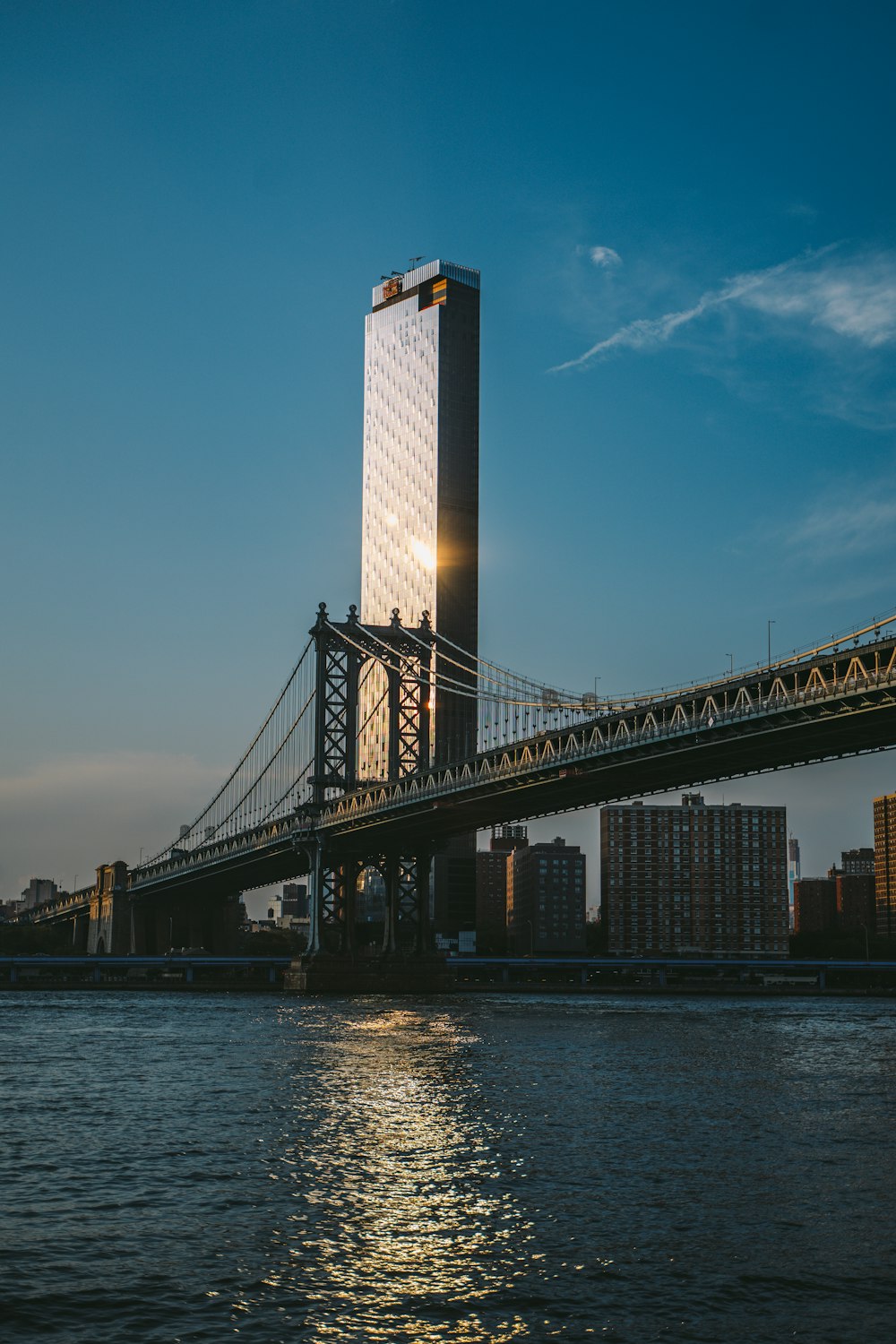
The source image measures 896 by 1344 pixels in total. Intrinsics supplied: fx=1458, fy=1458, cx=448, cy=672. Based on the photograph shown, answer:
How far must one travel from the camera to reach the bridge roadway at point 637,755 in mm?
59719

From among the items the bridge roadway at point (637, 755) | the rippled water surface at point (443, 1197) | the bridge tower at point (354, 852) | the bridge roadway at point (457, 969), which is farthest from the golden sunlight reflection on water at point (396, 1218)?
the bridge roadway at point (457, 969)

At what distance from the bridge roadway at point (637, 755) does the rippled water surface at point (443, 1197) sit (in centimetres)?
1768

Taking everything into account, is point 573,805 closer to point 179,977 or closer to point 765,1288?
point 179,977

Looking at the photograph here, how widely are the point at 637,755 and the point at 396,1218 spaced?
174ft

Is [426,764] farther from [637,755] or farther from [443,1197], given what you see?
[443,1197]

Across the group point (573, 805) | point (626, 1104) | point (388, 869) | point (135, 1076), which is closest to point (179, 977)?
point (388, 869)

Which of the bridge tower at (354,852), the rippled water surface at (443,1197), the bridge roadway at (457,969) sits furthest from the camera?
the bridge roadway at (457,969)

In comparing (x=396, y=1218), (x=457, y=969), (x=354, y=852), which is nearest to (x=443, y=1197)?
(x=396, y=1218)

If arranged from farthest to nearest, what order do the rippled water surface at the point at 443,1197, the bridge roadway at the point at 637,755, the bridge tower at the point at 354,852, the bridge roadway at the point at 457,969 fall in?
1. the bridge roadway at the point at 457,969
2. the bridge tower at the point at 354,852
3. the bridge roadway at the point at 637,755
4. the rippled water surface at the point at 443,1197

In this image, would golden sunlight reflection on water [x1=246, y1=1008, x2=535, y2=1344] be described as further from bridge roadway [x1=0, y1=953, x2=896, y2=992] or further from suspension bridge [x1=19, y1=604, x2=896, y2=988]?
bridge roadway [x1=0, y1=953, x2=896, y2=992]

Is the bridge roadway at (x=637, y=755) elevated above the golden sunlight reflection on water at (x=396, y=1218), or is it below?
above

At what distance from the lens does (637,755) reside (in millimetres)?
73062

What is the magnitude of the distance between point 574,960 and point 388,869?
24774 millimetres

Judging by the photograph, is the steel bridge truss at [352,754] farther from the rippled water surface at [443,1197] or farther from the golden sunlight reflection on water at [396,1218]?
the golden sunlight reflection on water at [396,1218]
